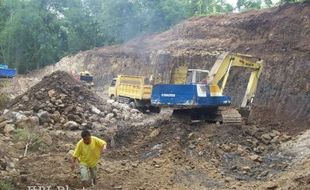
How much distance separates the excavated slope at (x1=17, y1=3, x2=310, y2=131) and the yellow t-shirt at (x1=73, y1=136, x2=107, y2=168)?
9.17 meters

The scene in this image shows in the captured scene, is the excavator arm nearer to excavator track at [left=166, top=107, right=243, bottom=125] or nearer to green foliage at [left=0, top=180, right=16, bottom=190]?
excavator track at [left=166, top=107, right=243, bottom=125]

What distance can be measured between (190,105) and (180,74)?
257 centimetres

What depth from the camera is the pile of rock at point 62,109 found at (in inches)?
634

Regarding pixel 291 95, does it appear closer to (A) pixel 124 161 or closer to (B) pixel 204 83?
(B) pixel 204 83

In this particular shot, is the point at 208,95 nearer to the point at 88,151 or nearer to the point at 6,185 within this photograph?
the point at 88,151

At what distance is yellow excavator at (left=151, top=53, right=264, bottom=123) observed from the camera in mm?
15141

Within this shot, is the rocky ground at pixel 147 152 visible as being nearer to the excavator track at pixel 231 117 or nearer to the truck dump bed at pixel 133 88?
the excavator track at pixel 231 117

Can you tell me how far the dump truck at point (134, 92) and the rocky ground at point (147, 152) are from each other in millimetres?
4215

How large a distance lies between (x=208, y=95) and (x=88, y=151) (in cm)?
739

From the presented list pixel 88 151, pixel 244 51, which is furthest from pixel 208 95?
pixel 244 51

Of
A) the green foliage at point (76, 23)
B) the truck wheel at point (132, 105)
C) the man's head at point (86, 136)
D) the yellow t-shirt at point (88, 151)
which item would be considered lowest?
the truck wheel at point (132, 105)

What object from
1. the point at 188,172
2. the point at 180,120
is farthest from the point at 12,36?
the point at 188,172

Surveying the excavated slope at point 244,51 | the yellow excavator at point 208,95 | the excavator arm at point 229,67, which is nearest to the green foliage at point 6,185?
the yellow excavator at point 208,95

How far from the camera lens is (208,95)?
1523 cm
